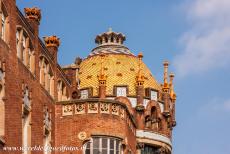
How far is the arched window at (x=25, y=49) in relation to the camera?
48312 mm

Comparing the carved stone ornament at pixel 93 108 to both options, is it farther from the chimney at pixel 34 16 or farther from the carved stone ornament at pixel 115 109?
the chimney at pixel 34 16

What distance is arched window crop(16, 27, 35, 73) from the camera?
48.3 m

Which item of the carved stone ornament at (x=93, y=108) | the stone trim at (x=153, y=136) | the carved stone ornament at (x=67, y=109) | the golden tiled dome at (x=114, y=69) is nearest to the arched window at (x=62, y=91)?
the carved stone ornament at (x=67, y=109)

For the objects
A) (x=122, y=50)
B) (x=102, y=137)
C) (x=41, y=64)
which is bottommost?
(x=102, y=137)

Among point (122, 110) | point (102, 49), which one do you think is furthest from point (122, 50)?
point (122, 110)

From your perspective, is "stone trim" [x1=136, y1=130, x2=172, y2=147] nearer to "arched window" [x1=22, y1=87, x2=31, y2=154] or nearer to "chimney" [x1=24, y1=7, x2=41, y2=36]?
"chimney" [x1=24, y1=7, x2=41, y2=36]

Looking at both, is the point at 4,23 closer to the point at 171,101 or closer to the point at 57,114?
the point at 57,114

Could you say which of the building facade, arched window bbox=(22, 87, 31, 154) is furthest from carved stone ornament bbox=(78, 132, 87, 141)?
arched window bbox=(22, 87, 31, 154)

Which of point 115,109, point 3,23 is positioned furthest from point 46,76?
point 3,23

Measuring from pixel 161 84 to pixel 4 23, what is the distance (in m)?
40.9

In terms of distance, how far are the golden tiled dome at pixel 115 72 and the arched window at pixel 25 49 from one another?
28873 mm

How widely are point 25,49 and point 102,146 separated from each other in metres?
9.45

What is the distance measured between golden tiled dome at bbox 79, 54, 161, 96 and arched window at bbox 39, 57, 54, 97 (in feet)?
76.0

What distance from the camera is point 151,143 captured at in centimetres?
7750
